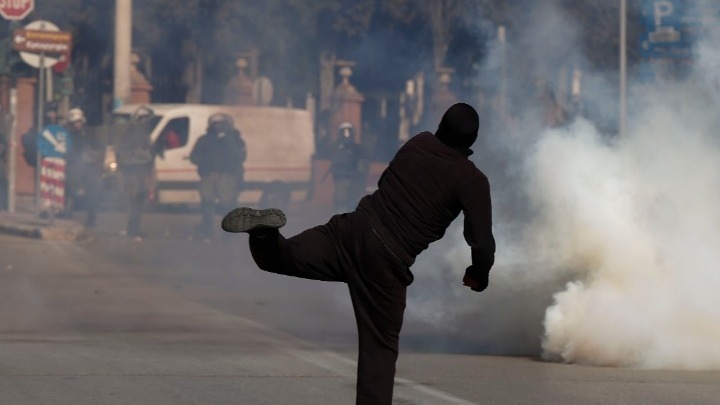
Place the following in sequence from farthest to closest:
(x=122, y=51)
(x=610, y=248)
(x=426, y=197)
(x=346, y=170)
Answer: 1. (x=122, y=51)
2. (x=346, y=170)
3. (x=610, y=248)
4. (x=426, y=197)

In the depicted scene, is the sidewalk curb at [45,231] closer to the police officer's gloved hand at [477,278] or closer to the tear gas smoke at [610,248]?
the tear gas smoke at [610,248]

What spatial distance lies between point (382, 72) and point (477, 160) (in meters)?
24.9

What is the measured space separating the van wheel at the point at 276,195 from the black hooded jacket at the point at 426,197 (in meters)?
22.4

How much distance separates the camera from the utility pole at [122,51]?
95.4 feet

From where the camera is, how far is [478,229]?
6.64 meters

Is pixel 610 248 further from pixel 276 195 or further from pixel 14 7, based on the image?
pixel 276 195

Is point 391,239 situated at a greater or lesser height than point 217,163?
lesser

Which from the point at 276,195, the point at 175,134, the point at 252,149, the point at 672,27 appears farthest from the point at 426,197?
the point at 252,149

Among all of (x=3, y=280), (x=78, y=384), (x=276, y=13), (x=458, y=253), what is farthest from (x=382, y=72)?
(x=78, y=384)

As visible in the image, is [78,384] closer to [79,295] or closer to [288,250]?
[288,250]

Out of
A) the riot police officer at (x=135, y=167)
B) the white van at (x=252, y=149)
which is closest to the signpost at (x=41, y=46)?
the riot police officer at (x=135, y=167)

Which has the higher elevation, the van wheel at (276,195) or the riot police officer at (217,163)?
the riot police officer at (217,163)

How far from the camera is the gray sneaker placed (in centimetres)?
650

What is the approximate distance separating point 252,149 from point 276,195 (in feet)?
2.96
